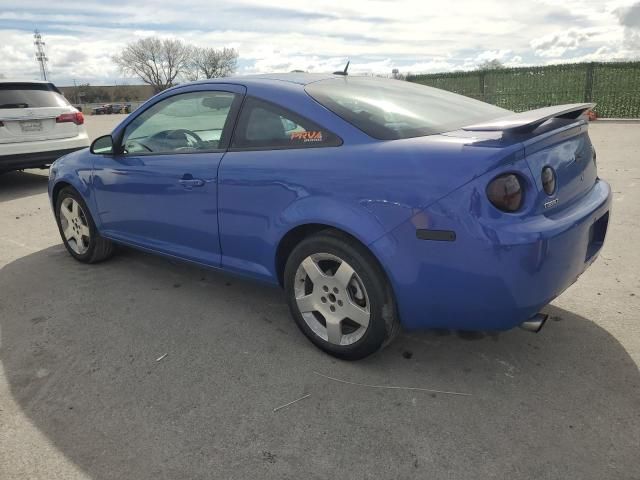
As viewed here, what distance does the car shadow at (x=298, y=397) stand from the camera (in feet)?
6.95

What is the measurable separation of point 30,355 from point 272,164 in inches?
71.4

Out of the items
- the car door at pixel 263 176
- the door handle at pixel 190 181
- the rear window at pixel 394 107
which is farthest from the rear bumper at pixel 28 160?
the rear window at pixel 394 107

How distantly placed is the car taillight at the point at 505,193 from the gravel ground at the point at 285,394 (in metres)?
0.94

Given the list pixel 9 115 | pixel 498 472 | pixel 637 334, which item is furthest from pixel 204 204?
pixel 9 115

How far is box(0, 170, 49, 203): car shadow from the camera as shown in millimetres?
7828

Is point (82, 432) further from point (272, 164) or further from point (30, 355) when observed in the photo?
point (272, 164)

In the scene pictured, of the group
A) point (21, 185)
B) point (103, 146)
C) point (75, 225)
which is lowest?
point (21, 185)

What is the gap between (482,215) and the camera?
2.20 meters

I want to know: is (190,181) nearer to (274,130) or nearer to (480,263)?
(274,130)

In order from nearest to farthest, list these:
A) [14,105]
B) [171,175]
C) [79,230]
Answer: [171,175]
[79,230]
[14,105]

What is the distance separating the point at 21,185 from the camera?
866cm

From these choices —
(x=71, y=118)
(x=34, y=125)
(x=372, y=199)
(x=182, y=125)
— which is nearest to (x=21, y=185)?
(x=34, y=125)

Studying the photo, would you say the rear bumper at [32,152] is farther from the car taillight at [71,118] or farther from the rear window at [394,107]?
the rear window at [394,107]

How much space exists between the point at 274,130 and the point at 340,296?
1.02 metres
